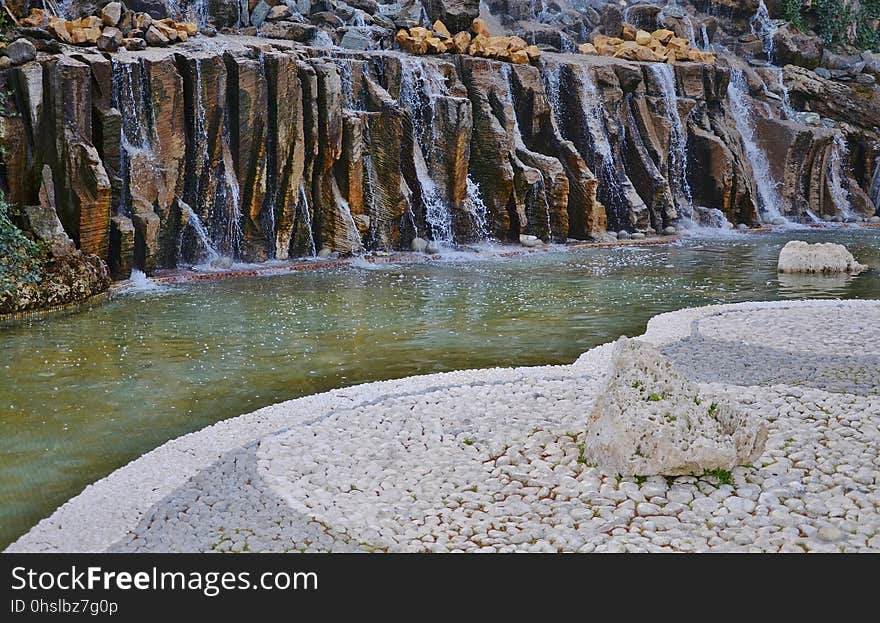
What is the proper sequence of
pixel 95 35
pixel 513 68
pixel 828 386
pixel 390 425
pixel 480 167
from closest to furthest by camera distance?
pixel 390 425 → pixel 828 386 → pixel 95 35 → pixel 480 167 → pixel 513 68

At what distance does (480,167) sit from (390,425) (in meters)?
17.0

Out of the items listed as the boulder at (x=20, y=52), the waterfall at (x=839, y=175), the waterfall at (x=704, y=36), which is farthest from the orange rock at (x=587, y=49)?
the boulder at (x=20, y=52)

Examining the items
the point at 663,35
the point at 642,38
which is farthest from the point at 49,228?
the point at 663,35

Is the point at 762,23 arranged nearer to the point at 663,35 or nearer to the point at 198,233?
the point at 663,35

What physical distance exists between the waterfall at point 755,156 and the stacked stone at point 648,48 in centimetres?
160

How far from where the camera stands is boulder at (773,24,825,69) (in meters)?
34.1

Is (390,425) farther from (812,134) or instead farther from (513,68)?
(812,134)

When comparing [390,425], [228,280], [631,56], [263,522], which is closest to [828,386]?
[390,425]

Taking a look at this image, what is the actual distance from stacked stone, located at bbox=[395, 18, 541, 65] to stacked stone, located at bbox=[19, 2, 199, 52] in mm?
6223

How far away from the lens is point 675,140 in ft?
90.4

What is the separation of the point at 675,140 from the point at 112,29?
16.7 meters

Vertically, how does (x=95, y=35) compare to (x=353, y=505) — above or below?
above

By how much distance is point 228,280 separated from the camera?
16.7m

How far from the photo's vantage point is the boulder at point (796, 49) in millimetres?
34125
